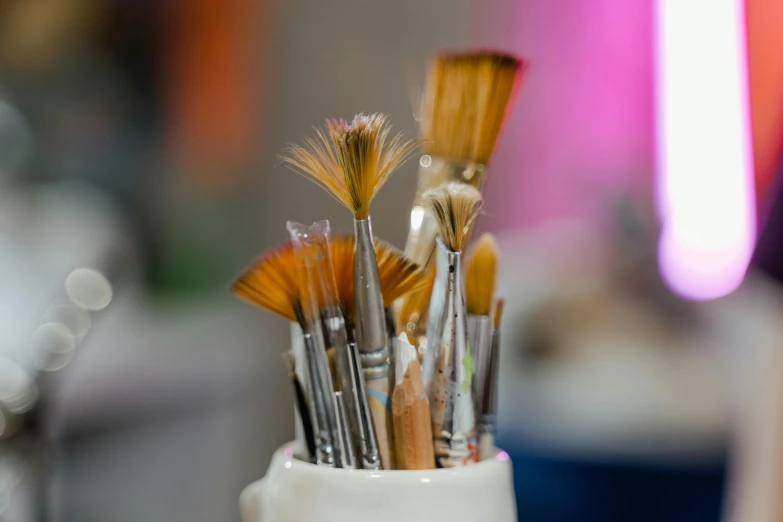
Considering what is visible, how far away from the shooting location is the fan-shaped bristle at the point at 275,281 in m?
0.32

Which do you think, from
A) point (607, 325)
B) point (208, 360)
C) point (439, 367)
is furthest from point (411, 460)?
point (208, 360)

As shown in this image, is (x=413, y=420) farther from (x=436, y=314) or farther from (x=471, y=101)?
(x=471, y=101)

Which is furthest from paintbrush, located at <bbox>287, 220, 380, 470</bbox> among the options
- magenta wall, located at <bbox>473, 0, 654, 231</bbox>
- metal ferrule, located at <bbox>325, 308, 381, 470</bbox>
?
magenta wall, located at <bbox>473, 0, 654, 231</bbox>

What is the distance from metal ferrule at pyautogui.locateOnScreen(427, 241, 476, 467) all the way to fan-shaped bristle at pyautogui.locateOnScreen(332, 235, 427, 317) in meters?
0.02

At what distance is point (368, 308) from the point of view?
1.01 ft

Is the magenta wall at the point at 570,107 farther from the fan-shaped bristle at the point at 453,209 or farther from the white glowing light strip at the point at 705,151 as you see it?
the fan-shaped bristle at the point at 453,209

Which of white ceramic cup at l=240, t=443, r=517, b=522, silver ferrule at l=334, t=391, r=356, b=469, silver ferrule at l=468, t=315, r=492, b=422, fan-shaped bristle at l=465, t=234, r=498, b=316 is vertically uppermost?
fan-shaped bristle at l=465, t=234, r=498, b=316

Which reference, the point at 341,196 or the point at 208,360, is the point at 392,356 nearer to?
the point at 341,196

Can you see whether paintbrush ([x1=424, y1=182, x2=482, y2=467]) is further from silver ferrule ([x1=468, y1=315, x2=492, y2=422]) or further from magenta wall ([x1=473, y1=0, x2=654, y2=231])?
magenta wall ([x1=473, y1=0, x2=654, y2=231])

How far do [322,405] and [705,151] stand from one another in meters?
0.30

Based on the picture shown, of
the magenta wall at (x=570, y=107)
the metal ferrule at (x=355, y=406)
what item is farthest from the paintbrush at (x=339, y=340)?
the magenta wall at (x=570, y=107)

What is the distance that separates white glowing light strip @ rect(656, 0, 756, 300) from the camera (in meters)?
0.43

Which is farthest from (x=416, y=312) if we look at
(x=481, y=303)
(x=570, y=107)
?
(x=570, y=107)

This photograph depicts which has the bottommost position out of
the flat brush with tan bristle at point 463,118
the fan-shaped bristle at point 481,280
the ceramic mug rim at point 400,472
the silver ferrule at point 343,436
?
the ceramic mug rim at point 400,472
